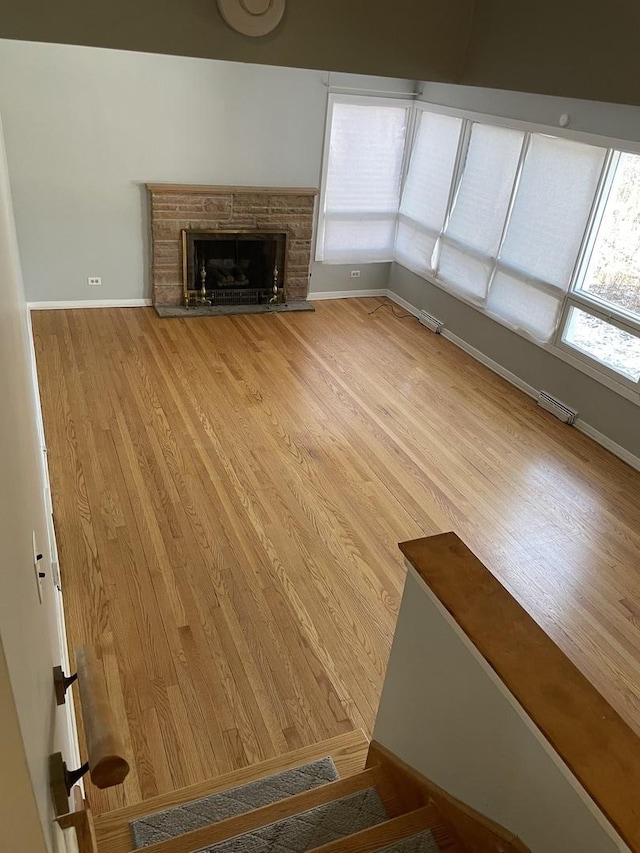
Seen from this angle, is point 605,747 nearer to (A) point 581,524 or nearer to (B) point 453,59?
(B) point 453,59

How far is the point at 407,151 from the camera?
257 inches

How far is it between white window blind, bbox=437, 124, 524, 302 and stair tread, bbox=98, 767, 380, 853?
4.56 m

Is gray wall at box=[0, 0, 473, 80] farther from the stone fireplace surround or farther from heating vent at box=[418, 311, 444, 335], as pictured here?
heating vent at box=[418, 311, 444, 335]

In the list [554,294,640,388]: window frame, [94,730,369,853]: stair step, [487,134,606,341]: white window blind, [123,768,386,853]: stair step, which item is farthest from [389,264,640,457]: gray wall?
[123,768,386,853]: stair step

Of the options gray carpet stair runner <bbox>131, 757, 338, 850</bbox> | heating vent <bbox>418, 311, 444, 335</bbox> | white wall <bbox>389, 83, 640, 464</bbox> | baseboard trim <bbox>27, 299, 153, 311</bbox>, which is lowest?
gray carpet stair runner <bbox>131, 757, 338, 850</bbox>

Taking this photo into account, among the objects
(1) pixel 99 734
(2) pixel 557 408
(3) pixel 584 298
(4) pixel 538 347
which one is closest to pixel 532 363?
(4) pixel 538 347

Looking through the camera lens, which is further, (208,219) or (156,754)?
(208,219)

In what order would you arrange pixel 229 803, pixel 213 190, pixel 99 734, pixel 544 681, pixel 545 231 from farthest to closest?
pixel 213 190, pixel 545 231, pixel 229 803, pixel 544 681, pixel 99 734

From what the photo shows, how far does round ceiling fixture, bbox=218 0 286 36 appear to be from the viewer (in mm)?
1771

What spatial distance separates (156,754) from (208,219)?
4949mm

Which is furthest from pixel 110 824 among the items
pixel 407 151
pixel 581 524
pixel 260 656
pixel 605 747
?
pixel 407 151

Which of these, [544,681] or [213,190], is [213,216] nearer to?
[213,190]

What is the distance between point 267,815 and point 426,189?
18.9 ft

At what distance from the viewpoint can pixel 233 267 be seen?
6539 mm
